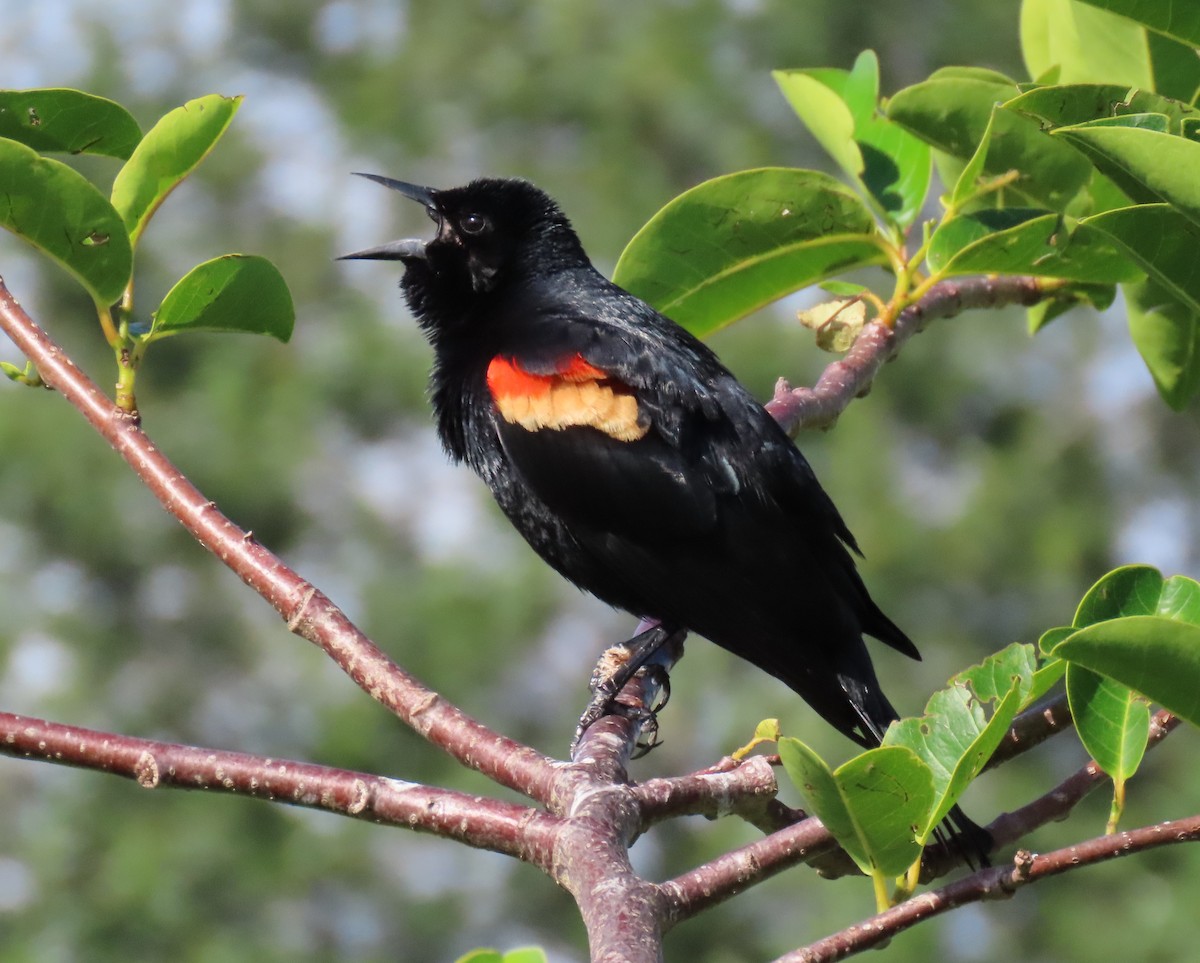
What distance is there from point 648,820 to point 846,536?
4.77 feet

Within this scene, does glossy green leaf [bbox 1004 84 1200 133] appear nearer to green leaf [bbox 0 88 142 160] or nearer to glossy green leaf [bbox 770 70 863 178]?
glossy green leaf [bbox 770 70 863 178]

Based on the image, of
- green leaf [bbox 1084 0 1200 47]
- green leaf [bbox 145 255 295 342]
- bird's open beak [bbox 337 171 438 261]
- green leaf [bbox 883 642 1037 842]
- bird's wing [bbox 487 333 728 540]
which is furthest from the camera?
bird's open beak [bbox 337 171 438 261]

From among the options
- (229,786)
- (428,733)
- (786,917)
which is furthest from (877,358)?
(786,917)

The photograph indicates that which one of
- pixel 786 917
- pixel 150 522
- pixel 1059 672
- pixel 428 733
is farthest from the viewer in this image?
pixel 150 522

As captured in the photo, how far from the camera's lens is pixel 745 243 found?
2.33 m

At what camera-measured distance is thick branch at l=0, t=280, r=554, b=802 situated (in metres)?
1.37

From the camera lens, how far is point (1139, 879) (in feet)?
30.0

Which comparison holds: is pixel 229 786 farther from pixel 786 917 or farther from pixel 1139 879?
pixel 1139 879

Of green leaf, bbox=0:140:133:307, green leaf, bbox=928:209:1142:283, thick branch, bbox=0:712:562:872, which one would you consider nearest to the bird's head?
green leaf, bbox=928:209:1142:283

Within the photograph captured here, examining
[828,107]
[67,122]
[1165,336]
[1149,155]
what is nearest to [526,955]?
[1149,155]

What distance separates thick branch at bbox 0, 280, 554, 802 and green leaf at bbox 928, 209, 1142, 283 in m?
1.11

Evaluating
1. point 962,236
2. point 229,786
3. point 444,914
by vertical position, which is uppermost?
point 444,914

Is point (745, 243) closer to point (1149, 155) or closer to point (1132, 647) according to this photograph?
point (1149, 155)

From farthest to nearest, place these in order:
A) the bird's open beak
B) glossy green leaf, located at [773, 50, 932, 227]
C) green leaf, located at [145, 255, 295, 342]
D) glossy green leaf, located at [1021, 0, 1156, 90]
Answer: the bird's open beak
glossy green leaf, located at [773, 50, 932, 227]
glossy green leaf, located at [1021, 0, 1156, 90]
green leaf, located at [145, 255, 295, 342]
